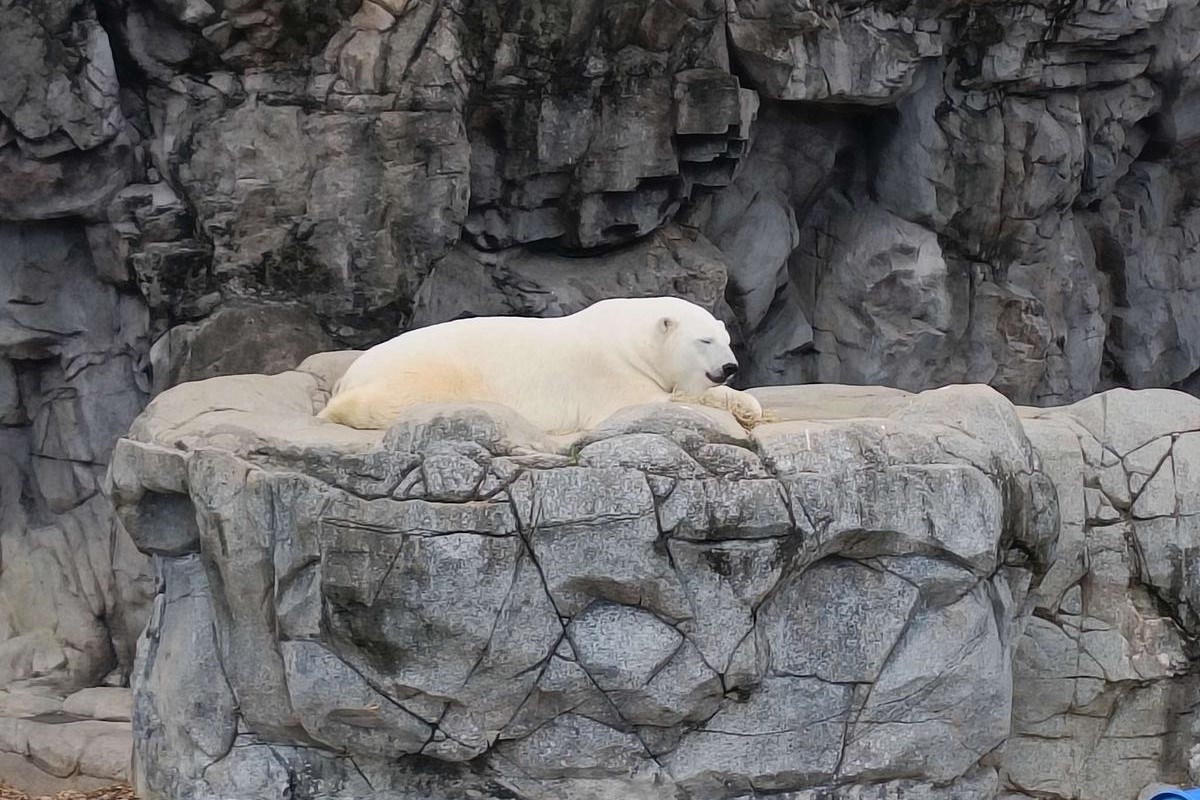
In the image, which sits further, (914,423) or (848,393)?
(848,393)

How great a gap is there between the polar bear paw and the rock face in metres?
0.40

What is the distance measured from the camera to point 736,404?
5.46 metres

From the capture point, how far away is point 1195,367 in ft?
40.0

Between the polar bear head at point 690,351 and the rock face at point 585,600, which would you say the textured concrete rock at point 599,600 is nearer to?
the rock face at point 585,600

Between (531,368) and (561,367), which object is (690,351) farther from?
(531,368)

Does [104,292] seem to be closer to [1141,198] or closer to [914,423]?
[914,423]

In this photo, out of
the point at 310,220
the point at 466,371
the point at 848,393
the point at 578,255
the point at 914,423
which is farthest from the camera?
the point at 578,255

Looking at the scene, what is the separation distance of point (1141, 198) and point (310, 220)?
685cm

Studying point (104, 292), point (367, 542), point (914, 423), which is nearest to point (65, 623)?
point (104, 292)

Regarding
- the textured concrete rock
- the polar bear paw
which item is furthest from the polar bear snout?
the textured concrete rock

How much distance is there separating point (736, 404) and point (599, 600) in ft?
3.20

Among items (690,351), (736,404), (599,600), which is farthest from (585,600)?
(690,351)

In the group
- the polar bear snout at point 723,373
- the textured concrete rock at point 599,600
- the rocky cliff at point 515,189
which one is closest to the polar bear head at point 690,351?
the polar bear snout at point 723,373

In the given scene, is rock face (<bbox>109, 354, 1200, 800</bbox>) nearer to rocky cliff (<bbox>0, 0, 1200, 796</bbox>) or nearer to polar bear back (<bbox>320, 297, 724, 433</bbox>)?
polar bear back (<bbox>320, 297, 724, 433</bbox>)
